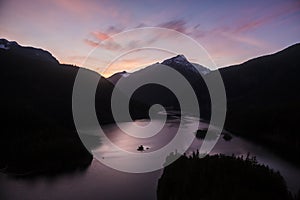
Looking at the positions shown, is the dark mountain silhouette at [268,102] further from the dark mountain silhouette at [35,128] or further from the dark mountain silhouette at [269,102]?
the dark mountain silhouette at [35,128]

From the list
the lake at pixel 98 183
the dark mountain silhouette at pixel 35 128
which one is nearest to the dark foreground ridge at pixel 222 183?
the lake at pixel 98 183

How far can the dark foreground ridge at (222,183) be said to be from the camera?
2448cm

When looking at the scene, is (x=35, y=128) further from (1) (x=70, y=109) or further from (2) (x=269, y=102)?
(2) (x=269, y=102)

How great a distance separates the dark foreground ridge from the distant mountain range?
19998 millimetres

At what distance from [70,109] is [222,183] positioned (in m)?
80.2

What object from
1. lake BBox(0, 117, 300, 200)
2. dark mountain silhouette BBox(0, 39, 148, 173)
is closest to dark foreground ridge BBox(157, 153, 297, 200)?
lake BBox(0, 117, 300, 200)

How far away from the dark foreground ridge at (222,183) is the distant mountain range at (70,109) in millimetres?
19998

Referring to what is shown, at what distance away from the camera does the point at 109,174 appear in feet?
124

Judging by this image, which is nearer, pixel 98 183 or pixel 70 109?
pixel 98 183

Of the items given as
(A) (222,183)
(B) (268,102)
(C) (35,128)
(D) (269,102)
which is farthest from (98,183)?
(B) (268,102)

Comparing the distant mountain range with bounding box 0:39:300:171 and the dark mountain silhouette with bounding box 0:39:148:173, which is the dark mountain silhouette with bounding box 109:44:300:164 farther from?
the dark mountain silhouette with bounding box 0:39:148:173

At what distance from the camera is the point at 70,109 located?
317 ft

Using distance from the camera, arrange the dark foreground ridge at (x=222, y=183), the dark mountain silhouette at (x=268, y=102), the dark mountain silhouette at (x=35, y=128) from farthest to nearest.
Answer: the dark mountain silhouette at (x=268, y=102), the dark mountain silhouette at (x=35, y=128), the dark foreground ridge at (x=222, y=183)

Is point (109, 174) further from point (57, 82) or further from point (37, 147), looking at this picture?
point (57, 82)
